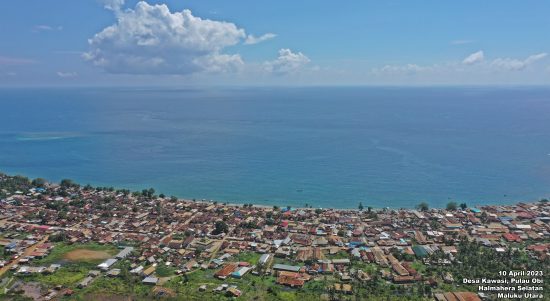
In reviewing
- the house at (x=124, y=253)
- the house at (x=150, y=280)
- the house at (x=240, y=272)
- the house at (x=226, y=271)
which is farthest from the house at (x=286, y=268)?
the house at (x=124, y=253)

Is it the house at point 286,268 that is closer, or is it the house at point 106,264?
the house at point 286,268

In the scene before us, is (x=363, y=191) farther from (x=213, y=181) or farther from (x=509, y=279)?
(x=509, y=279)

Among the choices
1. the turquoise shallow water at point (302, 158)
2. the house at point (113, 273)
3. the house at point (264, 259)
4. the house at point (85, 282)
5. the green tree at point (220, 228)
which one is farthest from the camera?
the turquoise shallow water at point (302, 158)

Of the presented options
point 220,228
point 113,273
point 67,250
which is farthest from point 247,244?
point 67,250

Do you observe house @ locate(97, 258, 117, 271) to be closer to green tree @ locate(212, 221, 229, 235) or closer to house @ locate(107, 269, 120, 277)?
house @ locate(107, 269, 120, 277)

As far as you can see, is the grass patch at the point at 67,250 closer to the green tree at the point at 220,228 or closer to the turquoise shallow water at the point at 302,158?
the green tree at the point at 220,228

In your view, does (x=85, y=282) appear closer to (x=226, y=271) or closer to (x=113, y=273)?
(x=113, y=273)

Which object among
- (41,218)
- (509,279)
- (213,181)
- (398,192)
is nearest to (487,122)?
(398,192)

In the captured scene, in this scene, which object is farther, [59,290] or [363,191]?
[363,191]
